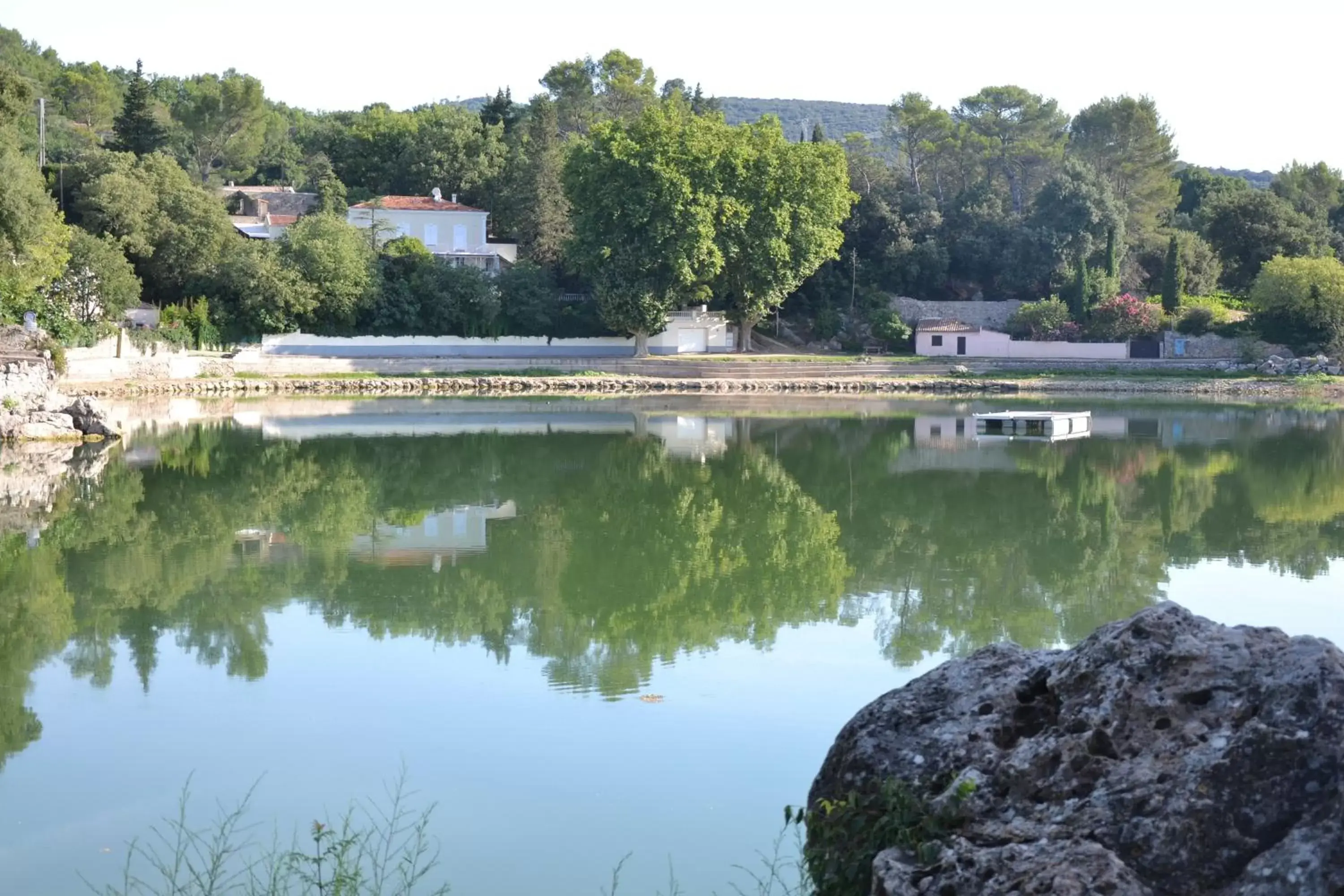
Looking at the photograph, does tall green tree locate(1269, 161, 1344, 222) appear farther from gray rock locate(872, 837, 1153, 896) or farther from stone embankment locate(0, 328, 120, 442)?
gray rock locate(872, 837, 1153, 896)

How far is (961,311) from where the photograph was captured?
221 ft

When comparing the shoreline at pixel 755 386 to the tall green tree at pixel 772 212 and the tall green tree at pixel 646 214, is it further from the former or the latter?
the tall green tree at pixel 772 212

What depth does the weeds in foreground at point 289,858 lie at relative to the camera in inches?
274

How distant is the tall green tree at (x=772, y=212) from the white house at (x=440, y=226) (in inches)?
485

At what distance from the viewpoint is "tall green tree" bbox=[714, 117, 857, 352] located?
190ft

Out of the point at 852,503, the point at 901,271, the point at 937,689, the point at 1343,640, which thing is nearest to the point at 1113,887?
the point at 937,689

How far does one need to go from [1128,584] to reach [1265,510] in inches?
325

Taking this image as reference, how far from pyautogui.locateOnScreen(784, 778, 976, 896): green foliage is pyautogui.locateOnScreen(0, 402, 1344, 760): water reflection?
5061 mm

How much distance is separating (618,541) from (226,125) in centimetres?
7088

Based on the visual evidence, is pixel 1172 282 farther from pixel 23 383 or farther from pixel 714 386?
pixel 23 383

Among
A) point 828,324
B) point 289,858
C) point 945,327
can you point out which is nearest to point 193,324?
point 828,324

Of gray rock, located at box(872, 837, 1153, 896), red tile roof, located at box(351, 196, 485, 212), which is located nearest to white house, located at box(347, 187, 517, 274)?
red tile roof, located at box(351, 196, 485, 212)

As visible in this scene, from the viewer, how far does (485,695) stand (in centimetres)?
1105

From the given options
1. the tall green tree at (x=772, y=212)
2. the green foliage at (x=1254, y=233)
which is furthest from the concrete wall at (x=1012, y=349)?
the green foliage at (x=1254, y=233)
